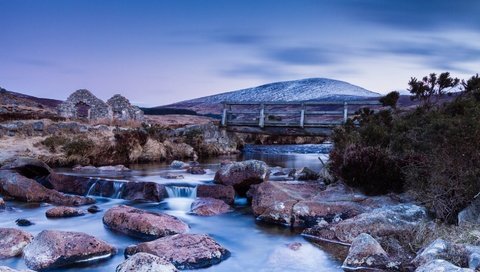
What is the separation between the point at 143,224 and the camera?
362 inches

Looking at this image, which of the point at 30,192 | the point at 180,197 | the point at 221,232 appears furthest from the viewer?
the point at 180,197

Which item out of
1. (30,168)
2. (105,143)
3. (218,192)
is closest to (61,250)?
(218,192)

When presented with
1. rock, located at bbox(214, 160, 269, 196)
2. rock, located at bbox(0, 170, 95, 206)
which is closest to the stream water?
rock, located at bbox(0, 170, 95, 206)

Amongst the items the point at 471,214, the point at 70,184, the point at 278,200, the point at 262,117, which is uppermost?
the point at 262,117

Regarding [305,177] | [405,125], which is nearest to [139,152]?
[305,177]

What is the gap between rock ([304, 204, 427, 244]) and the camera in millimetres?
8328

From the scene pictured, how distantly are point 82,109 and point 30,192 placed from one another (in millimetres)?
25449

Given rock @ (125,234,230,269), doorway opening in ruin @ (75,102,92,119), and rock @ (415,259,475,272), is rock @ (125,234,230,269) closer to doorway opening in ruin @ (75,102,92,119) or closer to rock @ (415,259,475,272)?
rock @ (415,259,475,272)

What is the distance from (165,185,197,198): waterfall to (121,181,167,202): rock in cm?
22

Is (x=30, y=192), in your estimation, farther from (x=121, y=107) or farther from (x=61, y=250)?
(x=121, y=107)

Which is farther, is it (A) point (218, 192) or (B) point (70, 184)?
(B) point (70, 184)

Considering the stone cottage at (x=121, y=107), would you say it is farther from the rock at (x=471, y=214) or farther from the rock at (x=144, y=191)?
the rock at (x=471, y=214)

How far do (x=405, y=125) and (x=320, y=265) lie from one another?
22.4 ft

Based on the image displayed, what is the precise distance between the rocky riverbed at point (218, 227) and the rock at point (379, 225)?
2cm
